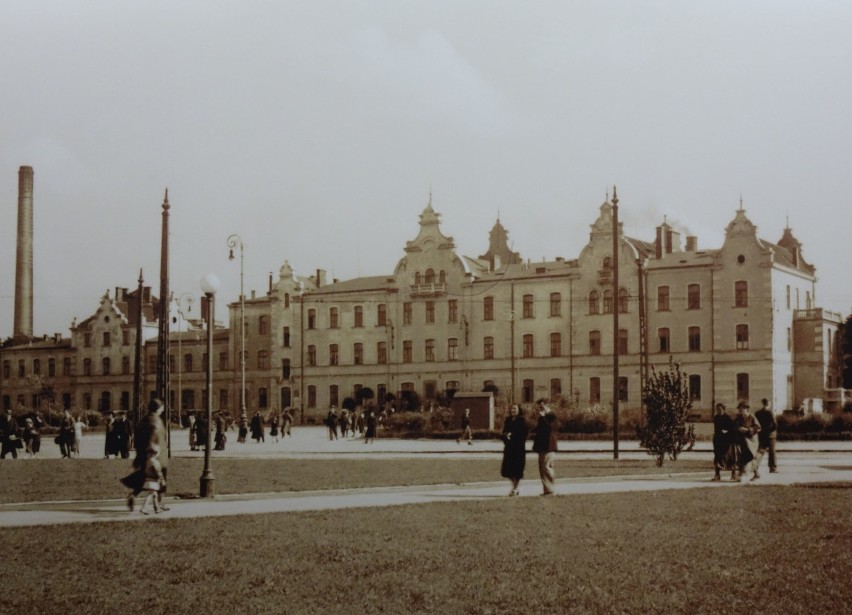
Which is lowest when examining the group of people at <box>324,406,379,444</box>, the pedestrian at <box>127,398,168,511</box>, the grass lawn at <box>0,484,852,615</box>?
the group of people at <box>324,406,379,444</box>

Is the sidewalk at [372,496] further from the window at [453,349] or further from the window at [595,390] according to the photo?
the window at [453,349]

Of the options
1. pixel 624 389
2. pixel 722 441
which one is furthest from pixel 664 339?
pixel 722 441

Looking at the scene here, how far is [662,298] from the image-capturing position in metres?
72.1

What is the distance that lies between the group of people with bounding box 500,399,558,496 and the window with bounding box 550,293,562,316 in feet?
184

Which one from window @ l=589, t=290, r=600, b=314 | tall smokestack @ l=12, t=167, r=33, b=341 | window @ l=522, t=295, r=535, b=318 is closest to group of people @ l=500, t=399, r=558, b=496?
window @ l=589, t=290, r=600, b=314

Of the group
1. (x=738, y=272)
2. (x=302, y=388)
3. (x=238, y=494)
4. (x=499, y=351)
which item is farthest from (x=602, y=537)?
(x=302, y=388)

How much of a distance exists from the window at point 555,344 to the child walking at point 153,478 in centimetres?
6112

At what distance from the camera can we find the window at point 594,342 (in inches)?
2940

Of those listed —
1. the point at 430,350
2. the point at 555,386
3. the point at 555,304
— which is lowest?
the point at 555,386

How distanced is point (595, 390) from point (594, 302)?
617 centimetres

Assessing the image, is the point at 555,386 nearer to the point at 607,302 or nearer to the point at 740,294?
the point at 607,302

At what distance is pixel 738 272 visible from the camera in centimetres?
6881

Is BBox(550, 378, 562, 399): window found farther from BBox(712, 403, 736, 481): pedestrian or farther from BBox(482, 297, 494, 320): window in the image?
BBox(712, 403, 736, 481): pedestrian

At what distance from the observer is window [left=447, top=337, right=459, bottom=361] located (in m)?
81.0
